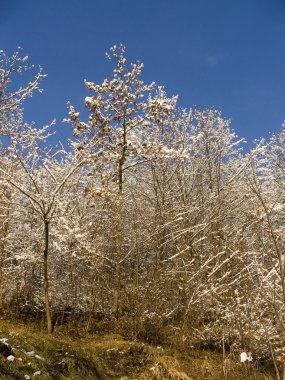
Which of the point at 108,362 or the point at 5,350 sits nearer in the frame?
the point at 5,350

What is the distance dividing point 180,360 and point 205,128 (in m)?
9.21

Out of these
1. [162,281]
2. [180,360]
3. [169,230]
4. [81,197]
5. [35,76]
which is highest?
[35,76]

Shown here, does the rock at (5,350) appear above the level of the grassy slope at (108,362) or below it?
above

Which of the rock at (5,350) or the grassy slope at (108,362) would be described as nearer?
the rock at (5,350)

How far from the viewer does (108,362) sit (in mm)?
7039

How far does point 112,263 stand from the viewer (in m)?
9.39

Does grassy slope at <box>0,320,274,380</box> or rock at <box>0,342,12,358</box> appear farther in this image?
grassy slope at <box>0,320,274,380</box>

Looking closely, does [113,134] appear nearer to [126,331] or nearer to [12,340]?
[126,331]

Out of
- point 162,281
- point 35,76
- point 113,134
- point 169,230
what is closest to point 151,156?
point 113,134

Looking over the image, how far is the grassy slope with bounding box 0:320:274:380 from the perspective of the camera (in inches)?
232

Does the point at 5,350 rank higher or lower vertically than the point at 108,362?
higher

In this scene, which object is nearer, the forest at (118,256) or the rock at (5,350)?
the rock at (5,350)

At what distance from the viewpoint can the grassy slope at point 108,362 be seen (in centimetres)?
588

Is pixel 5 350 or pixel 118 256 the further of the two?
pixel 118 256
